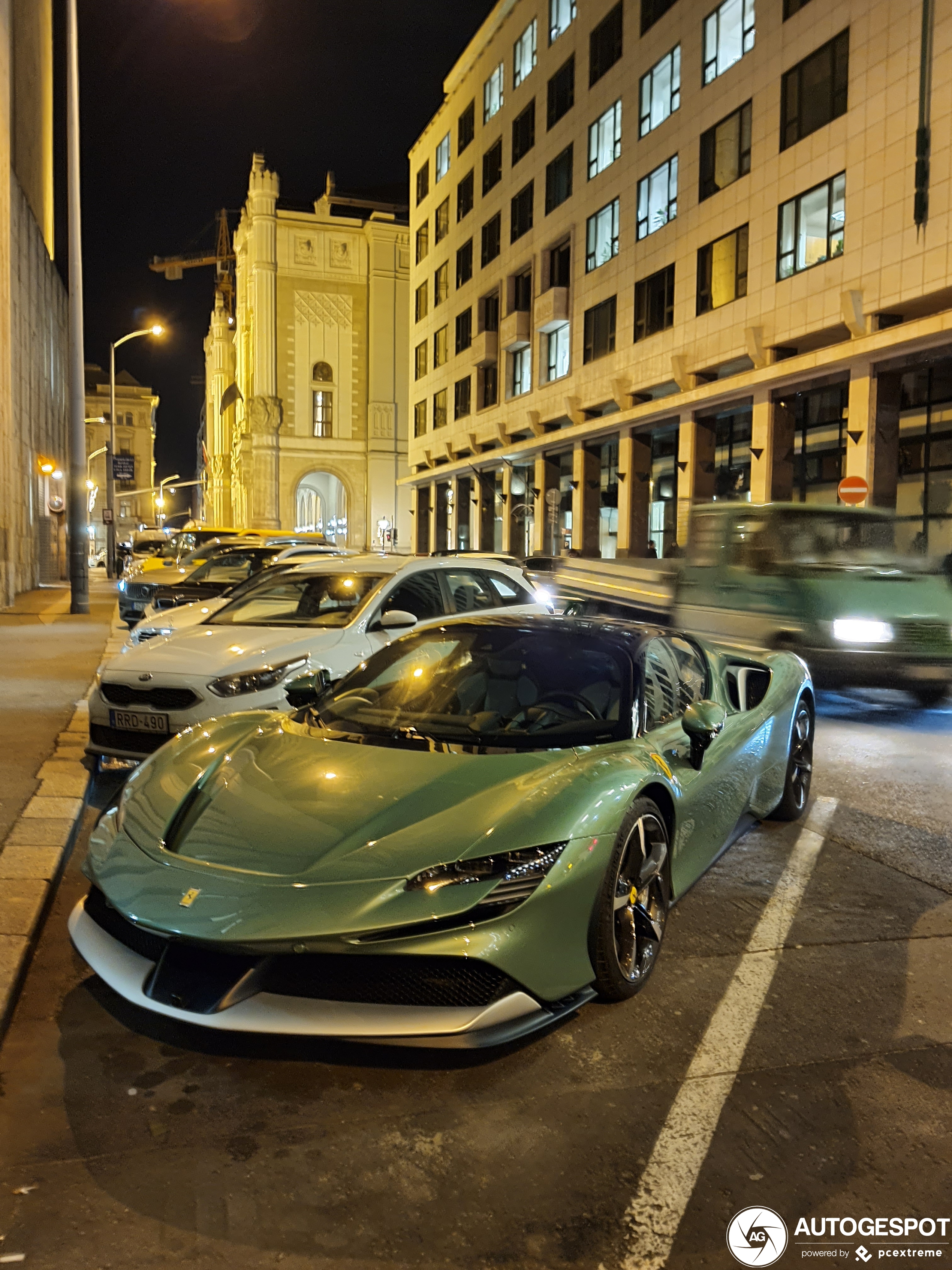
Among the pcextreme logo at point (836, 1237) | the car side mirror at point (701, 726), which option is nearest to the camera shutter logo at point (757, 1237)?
the pcextreme logo at point (836, 1237)

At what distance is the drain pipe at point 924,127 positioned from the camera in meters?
20.8

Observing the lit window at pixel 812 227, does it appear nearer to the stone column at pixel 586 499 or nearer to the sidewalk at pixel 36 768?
the stone column at pixel 586 499

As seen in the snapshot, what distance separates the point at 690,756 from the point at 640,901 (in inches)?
32.5

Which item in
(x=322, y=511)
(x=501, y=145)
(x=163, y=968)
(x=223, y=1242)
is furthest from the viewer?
(x=322, y=511)

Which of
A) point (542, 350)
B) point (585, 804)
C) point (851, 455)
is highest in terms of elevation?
point (542, 350)

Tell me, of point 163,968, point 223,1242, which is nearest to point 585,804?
point 163,968

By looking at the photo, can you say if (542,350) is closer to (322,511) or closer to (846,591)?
(846,591)

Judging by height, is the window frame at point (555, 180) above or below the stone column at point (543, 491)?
above

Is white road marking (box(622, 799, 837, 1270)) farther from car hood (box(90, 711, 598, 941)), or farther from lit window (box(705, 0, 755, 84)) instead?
lit window (box(705, 0, 755, 84))

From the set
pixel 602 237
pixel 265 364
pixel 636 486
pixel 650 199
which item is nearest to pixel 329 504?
pixel 265 364

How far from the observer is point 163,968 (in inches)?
126

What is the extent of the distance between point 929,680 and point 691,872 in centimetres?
627

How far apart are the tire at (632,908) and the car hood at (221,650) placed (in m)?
3.78

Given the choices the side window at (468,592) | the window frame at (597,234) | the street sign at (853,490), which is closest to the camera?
the side window at (468,592)
